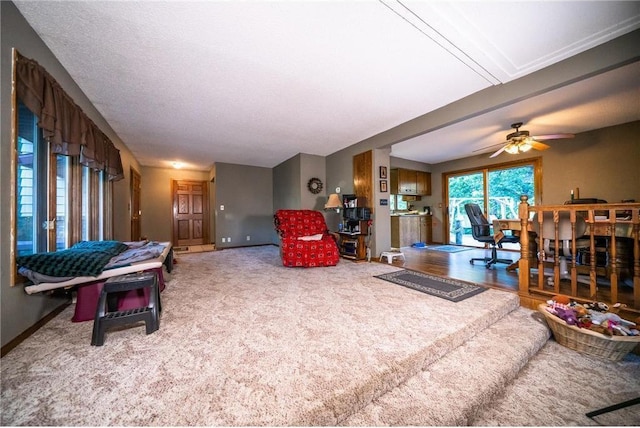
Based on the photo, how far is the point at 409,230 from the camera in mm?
6191

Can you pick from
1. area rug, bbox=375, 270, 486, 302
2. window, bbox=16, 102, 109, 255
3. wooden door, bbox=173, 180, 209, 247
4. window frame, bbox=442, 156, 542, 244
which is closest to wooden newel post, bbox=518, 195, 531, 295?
area rug, bbox=375, 270, 486, 302

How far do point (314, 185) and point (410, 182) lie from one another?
9.31 feet

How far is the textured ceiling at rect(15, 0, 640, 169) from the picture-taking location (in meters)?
1.63

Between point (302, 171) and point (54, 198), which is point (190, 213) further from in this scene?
point (54, 198)

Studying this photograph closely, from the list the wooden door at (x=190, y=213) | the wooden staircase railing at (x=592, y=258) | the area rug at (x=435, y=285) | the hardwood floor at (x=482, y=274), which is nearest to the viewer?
the wooden staircase railing at (x=592, y=258)

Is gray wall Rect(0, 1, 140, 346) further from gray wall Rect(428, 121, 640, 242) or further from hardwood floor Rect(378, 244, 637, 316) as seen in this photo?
gray wall Rect(428, 121, 640, 242)

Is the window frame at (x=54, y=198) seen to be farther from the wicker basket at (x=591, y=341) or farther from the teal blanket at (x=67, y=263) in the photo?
the wicker basket at (x=591, y=341)

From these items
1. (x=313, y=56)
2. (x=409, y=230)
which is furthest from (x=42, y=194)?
(x=409, y=230)

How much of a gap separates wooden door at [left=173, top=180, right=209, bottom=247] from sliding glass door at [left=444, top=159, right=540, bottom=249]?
Result: 279 inches

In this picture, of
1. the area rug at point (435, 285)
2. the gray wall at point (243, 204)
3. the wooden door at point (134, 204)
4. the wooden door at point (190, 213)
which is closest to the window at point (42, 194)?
the wooden door at point (134, 204)

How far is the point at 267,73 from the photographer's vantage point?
2303 mm

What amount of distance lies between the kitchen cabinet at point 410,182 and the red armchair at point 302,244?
2897 mm

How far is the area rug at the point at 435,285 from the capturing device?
2.37 meters

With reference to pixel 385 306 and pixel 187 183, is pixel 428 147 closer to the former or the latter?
pixel 385 306
